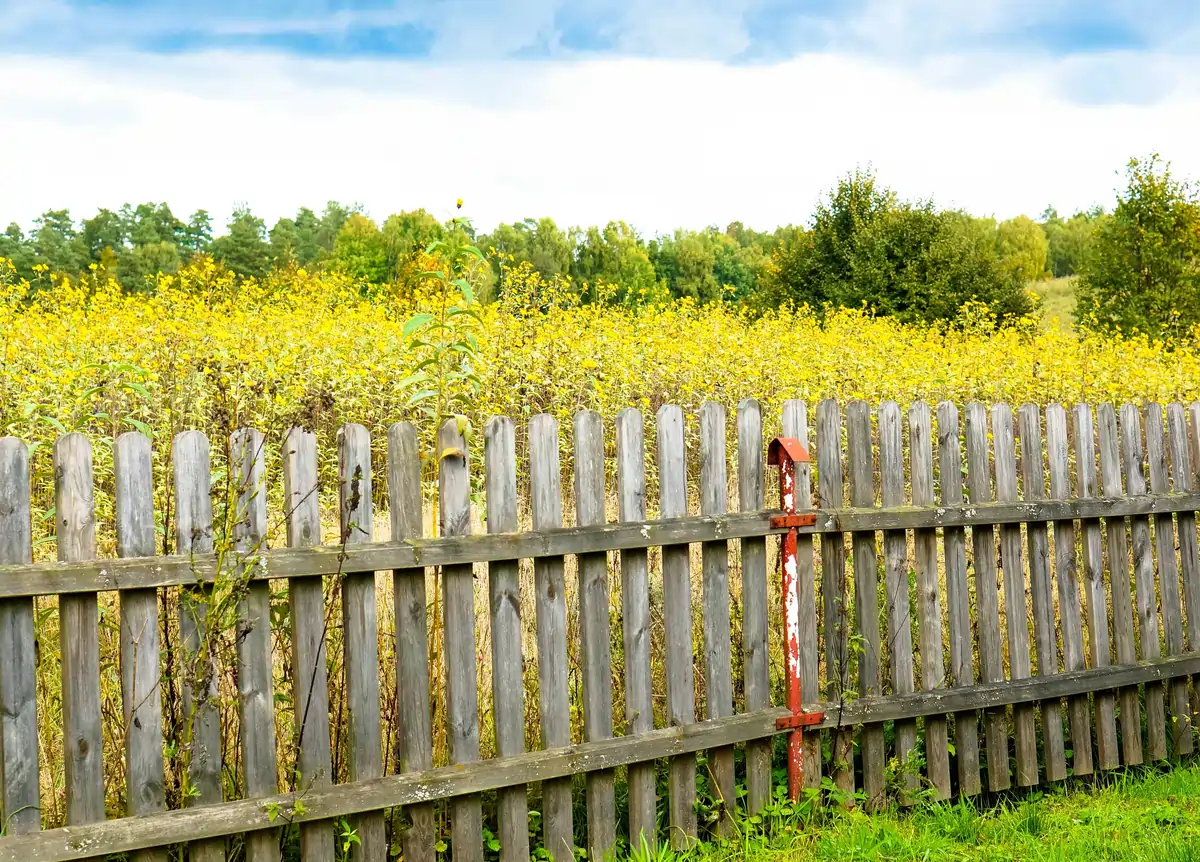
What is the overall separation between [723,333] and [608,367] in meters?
3.57

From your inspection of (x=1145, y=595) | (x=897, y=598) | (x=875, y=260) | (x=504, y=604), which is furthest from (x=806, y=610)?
(x=875, y=260)

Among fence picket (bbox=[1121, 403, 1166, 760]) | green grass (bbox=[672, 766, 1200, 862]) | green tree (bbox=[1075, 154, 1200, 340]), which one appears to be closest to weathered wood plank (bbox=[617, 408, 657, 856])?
green grass (bbox=[672, 766, 1200, 862])

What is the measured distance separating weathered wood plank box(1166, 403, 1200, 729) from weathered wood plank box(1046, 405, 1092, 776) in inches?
29.3

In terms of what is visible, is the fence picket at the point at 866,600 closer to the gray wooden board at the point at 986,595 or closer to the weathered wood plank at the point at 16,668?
the gray wooden board at the point at 986,595

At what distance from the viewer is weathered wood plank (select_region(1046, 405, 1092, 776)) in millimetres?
4730

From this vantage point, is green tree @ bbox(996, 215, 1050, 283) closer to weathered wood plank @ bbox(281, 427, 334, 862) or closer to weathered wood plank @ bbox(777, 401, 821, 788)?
weathered wood plank @ bbox(777, 401, 821, 788)

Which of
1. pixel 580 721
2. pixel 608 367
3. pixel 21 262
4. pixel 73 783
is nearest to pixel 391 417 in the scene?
pixel 608 367

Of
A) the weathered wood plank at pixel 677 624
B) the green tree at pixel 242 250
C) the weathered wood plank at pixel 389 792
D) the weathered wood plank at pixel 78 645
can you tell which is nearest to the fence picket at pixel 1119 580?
the weathered wood plank at pixel 389 792

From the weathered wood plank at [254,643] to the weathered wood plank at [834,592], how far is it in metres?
2.11

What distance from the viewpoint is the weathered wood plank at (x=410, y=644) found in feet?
10.7

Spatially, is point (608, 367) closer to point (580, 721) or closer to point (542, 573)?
point (580, 721)

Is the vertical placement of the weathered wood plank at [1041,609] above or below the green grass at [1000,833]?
above

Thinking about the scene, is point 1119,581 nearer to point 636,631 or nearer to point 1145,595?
point 1145,595

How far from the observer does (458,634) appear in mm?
3334
